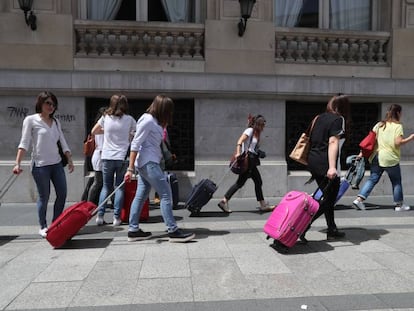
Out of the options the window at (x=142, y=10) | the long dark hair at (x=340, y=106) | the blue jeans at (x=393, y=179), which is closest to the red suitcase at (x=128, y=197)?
the long dark hair at (x=340, y=106)

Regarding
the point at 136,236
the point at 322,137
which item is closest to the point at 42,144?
the point at 136,236

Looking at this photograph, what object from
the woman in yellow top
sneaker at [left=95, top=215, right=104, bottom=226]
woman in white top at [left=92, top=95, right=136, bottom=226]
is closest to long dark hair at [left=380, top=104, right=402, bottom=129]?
the woman in yellow top

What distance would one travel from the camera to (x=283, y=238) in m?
4.64

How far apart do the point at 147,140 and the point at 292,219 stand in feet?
6.48

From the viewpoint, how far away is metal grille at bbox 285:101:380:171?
9.23 m

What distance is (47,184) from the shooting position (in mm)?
5332

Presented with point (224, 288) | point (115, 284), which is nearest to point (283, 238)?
point (224, 288)

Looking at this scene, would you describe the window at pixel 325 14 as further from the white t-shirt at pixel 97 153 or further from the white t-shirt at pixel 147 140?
the white t-shirt at pixel 147 140

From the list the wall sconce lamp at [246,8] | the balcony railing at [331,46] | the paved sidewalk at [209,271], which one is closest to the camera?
the paved sidewalk at [209,271]

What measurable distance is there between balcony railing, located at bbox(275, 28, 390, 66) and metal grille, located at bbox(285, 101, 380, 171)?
974 mm

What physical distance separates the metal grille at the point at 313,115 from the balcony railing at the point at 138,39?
2.45 metres

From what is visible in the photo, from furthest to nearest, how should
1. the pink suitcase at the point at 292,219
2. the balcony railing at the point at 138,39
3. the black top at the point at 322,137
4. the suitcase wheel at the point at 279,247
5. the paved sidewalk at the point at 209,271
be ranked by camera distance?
the balcony railing at the point at 138,39, the black top at the point at 322,137, the suitcase wheel at the point at 279,247, the pink suitcase at the point at 292,219, the paved sidewalk at the point at 209,271

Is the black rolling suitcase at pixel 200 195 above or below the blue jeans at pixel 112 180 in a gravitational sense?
below

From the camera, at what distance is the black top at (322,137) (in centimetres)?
495
